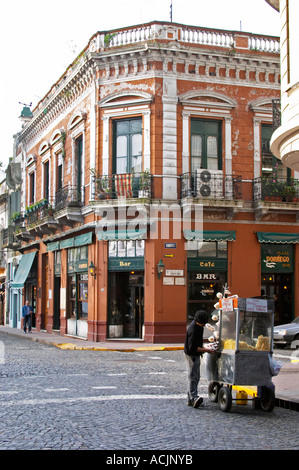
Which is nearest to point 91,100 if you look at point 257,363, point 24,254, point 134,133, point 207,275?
point 134,133

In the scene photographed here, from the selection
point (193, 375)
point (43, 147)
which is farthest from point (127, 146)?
point (193, 375)

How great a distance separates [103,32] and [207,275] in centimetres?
1046

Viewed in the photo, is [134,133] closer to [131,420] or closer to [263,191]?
[263,191]

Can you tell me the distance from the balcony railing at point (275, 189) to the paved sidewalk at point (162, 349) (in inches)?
262

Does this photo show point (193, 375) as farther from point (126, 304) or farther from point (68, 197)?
point (68, 197)

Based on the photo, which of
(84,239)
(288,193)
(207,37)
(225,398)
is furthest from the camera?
(84,239)

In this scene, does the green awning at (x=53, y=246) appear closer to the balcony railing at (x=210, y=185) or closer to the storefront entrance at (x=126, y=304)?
the storefront entrance at (x=126, y=304)

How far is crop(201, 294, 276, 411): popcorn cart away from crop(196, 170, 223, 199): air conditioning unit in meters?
12.7

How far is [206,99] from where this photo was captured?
23.6 meters

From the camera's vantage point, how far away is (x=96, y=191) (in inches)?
909

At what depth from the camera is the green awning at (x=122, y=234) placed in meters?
22.6

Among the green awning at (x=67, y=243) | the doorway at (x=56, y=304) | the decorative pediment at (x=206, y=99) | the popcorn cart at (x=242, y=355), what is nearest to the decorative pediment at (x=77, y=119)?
the decorative pediment at (x=206, y=99)

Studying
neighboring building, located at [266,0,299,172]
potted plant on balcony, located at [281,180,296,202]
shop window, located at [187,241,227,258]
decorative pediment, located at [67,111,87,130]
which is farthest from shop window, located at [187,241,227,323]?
neighboring building, located at [266,0,299,172]

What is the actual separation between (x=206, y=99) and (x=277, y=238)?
611 cm
